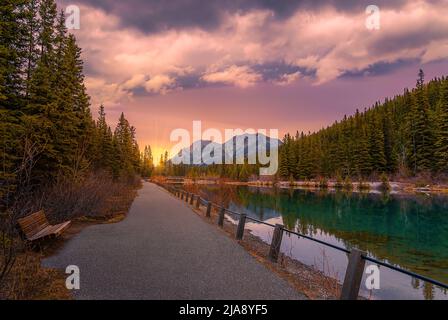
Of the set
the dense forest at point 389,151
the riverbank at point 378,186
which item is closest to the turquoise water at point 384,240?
the riverbank at point 378,186

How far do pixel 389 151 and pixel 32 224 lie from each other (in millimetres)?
80281

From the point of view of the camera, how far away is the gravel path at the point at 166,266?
630 centimetres

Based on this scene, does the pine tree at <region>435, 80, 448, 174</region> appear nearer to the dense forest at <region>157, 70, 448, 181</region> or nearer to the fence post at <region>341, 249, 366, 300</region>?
the dense forest at <region>157, 70, 448, 181</region>

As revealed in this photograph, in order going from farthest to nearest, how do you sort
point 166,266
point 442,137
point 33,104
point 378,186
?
point 378,186
point 442,137
point 33,104
point 166,266

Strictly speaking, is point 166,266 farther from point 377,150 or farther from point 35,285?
point 377,150

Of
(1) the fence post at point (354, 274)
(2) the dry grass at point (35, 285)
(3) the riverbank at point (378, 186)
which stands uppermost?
(1) the fence post at point (354, 274)

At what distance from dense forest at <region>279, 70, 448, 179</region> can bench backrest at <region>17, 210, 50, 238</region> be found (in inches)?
2539

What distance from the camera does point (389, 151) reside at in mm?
77438

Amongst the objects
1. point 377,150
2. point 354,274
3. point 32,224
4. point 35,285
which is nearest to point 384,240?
point 354,274

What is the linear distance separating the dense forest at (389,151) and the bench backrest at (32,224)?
212 ft

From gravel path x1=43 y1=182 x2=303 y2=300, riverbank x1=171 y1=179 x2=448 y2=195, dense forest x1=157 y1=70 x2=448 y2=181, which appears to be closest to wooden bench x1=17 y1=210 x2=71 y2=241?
gravel path x1=43 y1=182 x2=303 y2=300

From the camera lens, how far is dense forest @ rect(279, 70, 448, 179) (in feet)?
207

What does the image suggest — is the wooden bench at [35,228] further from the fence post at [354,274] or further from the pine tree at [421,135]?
the pine tree at [421,135]
